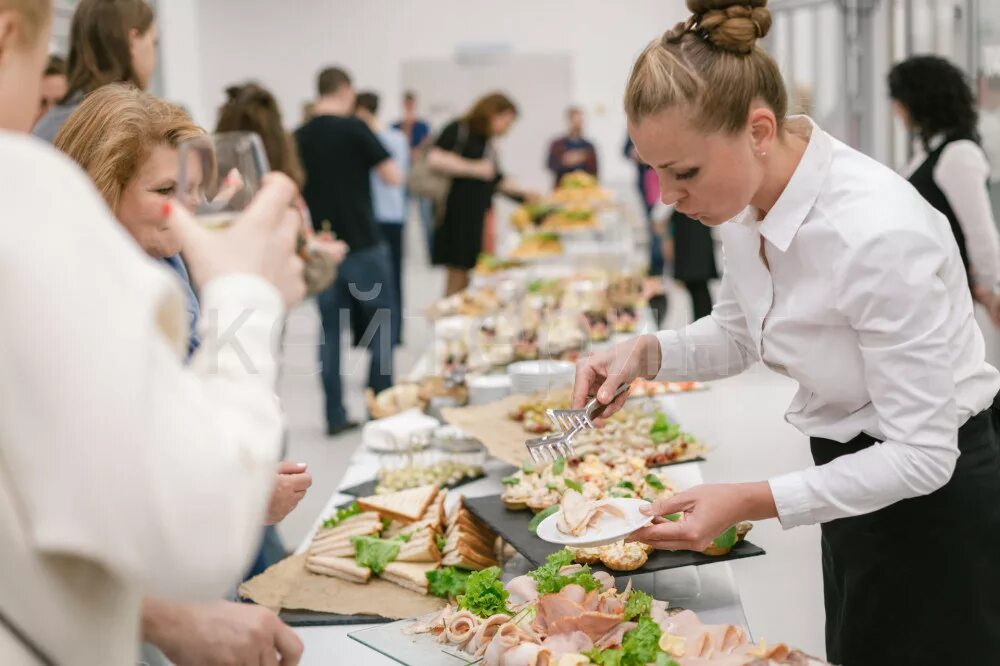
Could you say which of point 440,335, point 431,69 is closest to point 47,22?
point 440,335

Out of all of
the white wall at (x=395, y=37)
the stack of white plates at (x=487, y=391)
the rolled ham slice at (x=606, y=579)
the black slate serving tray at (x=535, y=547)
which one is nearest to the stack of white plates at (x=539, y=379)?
the stack of white plates at (x=487, y=391)

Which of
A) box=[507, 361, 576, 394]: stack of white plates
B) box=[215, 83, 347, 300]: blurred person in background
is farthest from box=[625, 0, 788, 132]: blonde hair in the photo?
box=[215, 83, 347, 300]: blurred person in background

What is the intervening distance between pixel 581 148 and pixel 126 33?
26.5ft

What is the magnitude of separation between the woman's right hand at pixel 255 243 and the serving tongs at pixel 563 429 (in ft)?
2.60

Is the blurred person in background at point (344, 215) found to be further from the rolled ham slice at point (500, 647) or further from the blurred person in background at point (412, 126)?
the blurred person in background at point (412, 126)

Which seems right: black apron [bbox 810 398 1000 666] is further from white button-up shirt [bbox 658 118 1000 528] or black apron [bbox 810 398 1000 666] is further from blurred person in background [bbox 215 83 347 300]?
blurred person in background [bbox 215 83 347 300]

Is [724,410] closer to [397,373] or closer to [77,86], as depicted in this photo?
[77,86]

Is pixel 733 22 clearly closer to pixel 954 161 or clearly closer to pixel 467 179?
pixel 954 161

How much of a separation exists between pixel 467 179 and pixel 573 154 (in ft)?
10.5

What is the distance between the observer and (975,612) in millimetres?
1503

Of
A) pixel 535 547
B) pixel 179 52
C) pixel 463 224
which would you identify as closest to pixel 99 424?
pixel 535 547

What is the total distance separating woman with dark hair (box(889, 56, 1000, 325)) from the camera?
3.53 meters

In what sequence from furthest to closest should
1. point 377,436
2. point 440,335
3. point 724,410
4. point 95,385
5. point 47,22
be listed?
point 440,335 < point 724,410 < point 377,436 < point 47,22 < point 95,385

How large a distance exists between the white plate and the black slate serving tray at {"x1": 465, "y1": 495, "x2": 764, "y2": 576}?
0.03 m
